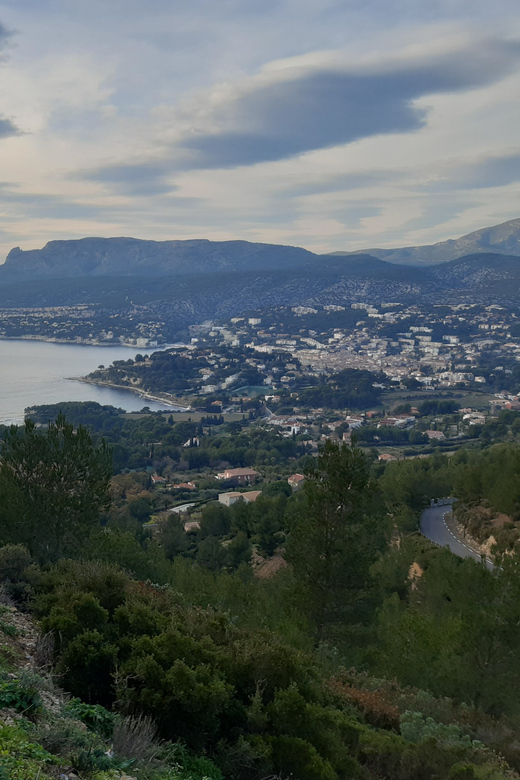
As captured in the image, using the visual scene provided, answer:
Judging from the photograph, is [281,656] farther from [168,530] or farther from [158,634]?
[168,530]

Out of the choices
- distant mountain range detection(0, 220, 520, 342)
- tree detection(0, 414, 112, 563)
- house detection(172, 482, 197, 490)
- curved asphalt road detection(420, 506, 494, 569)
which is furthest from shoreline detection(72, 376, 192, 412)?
tree detection(0, 414, 112, 563)

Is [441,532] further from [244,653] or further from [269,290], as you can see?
[269,290]

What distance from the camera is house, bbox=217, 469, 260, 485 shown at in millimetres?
38031

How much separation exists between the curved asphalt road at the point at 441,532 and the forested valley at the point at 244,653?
4414mm

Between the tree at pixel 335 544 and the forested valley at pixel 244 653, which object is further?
the tree at pixel 335 544

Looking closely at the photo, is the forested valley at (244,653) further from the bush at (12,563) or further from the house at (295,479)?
the house at (295,479)

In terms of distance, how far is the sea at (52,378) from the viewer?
204 feet

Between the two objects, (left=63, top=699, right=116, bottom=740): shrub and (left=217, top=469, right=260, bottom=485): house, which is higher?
(left=63, top=699, right=116, bottom=740): shrub

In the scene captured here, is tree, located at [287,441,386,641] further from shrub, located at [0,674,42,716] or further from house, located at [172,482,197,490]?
house, located at [172,482,197,490]

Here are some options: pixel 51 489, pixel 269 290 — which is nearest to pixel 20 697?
pixel 51 489

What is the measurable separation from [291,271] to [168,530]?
156175mm

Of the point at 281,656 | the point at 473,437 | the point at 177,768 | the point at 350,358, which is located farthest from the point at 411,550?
the point at 350,358

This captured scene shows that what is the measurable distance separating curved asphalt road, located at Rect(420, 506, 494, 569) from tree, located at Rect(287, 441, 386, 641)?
23.3 feet

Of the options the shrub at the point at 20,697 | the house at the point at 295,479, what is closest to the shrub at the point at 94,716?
the shrub at the point at 20,697
